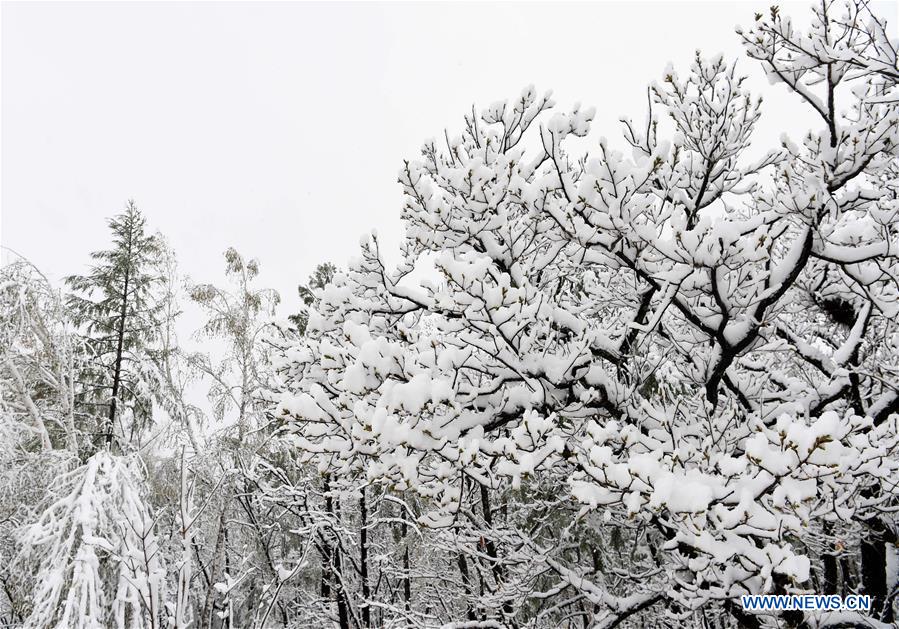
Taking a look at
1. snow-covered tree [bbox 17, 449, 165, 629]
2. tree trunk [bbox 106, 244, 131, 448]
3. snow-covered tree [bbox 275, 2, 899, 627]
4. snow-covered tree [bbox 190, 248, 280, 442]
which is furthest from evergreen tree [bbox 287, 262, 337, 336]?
snow-covered tree [bbox 275, 2, 899, 627]

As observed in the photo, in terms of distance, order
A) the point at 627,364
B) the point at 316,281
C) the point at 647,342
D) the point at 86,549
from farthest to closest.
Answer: the point at 316,281 → the point at 86,549 → the point at 647,342 → the point at 627,364

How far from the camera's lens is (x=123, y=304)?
1020cm

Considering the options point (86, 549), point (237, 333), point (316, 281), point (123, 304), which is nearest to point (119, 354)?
point (123, 304)

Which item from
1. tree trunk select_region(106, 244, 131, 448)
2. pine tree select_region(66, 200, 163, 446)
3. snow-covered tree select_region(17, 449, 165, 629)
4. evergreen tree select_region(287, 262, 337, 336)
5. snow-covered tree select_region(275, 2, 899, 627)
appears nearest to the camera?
snow-covered tree select_region(275, 2, 899, 627)

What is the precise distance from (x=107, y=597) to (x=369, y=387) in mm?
4838

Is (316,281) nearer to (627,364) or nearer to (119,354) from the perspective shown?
(119,354)

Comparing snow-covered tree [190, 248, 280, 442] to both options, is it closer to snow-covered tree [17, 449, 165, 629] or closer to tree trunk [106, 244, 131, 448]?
tree trunk [106, 244, 131, 448]

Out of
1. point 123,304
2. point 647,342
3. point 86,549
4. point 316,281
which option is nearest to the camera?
point 647,342

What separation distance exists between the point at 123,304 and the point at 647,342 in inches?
413

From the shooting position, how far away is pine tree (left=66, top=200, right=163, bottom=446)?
984 centimetres

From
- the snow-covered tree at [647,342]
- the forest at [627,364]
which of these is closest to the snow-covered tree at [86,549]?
the forest at [627,364]

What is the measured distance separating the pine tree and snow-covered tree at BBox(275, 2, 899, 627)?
25.9 ft

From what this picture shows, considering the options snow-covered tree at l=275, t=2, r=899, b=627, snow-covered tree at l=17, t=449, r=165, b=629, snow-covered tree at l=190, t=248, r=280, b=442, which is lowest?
snow-covered tree at l=17, t=449, r=165, b=629

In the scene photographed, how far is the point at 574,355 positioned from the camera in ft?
9.84
